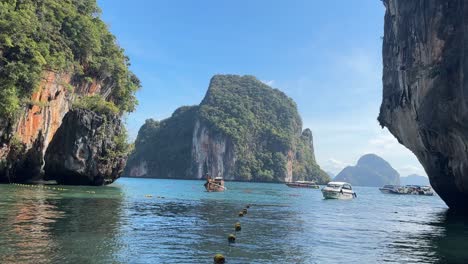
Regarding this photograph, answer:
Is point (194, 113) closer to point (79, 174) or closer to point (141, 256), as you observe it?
point (79, 174)

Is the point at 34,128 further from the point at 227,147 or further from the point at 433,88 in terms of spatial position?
the point at 227,147

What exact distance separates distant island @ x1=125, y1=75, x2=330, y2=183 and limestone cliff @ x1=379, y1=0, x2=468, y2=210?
132 meters

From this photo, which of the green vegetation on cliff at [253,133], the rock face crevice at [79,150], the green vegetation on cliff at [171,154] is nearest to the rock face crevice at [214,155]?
the green vegetation on cliff at [253,133]

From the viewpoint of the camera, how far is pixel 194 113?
19950cm

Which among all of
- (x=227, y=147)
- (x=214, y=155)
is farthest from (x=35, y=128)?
(x=227, y=147)

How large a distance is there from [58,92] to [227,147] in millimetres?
127905

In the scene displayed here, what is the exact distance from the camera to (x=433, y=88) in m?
29.2

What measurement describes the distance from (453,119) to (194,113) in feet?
573

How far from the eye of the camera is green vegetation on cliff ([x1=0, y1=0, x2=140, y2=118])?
3934 cm

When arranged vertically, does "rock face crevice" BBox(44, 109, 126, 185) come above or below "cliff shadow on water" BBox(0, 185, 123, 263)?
above

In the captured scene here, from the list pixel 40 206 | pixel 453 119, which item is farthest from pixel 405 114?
pixel 40 206

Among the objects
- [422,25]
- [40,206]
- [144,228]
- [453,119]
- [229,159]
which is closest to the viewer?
[144,228]

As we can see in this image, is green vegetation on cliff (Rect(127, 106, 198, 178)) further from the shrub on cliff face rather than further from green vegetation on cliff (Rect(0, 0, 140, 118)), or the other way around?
the shrub on cliff face

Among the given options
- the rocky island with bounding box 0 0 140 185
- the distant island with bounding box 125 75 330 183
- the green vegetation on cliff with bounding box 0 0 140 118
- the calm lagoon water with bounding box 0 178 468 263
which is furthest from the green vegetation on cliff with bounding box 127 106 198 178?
the calm lagoon water with bounding box 0 178 468 263
